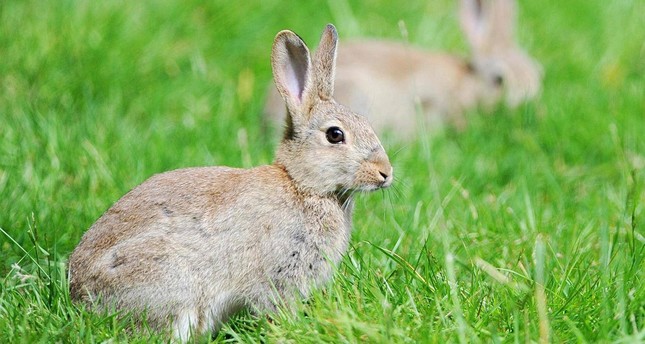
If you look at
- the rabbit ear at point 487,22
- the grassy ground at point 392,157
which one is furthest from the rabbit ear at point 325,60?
the rabbit ear at point 487,22

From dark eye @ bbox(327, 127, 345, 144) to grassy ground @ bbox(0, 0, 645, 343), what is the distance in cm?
42

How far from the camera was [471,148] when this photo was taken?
21.6ft

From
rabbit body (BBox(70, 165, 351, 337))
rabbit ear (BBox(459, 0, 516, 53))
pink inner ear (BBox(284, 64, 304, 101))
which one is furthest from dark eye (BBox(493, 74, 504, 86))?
rabbit body (BBox(70, 165, 351, 337))

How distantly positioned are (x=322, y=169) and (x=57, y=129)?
6.60 ft

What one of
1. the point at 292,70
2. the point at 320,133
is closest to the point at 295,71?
the point at 292,70

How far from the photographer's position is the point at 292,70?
4297mm

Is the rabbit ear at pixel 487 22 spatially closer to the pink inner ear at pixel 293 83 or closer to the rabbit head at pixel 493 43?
the rabbit head at pixel 493 43

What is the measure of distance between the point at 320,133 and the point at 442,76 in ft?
14.4

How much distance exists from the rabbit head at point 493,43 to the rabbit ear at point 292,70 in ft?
13.8

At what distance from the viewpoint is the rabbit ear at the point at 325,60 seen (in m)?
4.23

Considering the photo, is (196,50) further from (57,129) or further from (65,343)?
(65,343)

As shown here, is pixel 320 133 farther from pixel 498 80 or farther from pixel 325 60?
pixel 498 80

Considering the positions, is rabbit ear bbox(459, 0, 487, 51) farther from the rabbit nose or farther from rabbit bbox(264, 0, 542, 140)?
the rabbit nose

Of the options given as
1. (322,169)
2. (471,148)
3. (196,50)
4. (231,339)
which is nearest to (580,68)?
(471,148)
